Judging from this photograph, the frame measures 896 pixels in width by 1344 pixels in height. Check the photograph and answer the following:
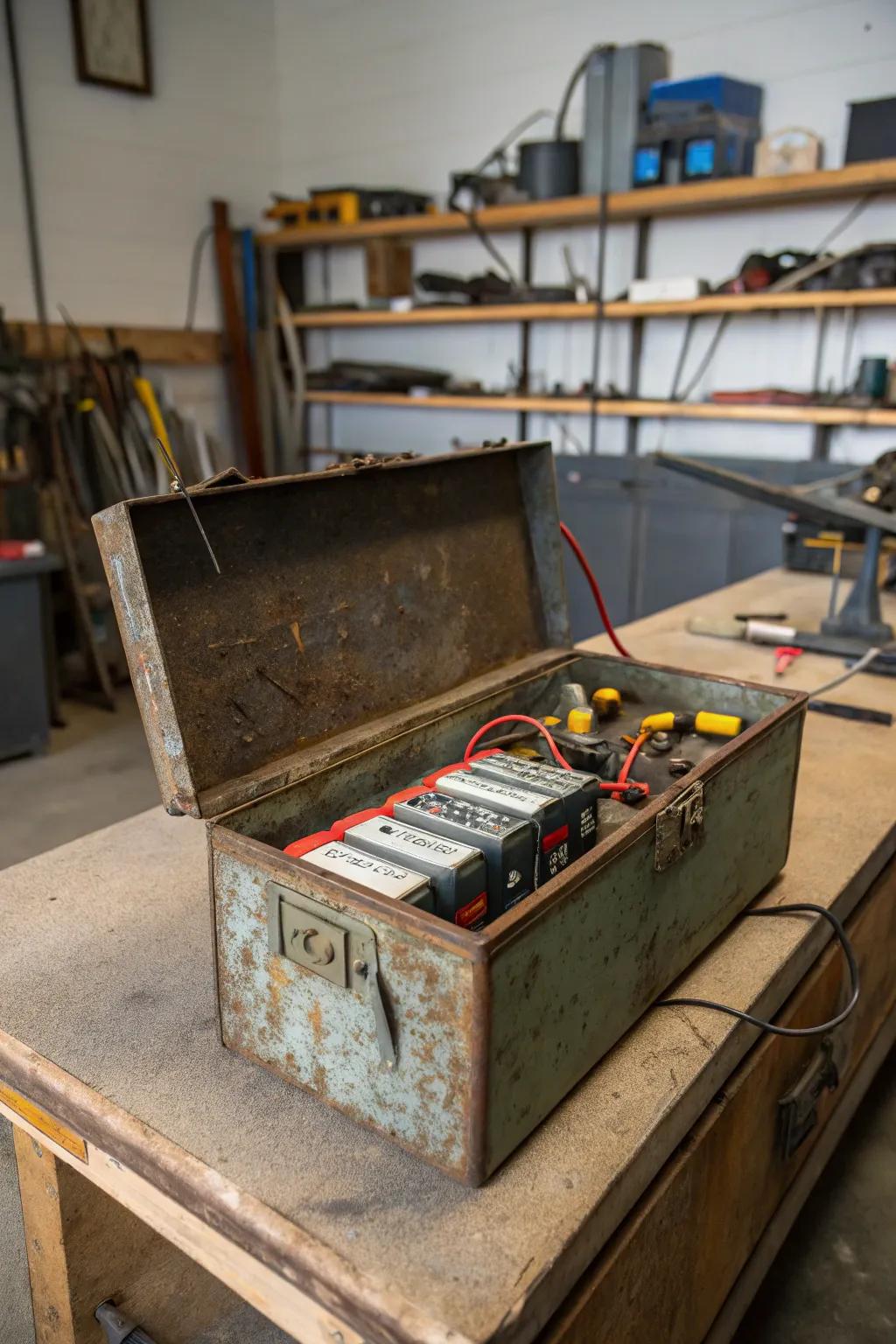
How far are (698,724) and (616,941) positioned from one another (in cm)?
47

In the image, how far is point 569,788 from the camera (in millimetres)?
885

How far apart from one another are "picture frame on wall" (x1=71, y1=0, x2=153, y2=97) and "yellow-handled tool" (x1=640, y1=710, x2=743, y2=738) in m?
3.82

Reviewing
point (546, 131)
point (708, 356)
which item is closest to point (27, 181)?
point (546, 131)

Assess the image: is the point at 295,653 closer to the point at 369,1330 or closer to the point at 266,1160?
the point at 266,1160

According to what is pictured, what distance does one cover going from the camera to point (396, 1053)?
26.9 inches

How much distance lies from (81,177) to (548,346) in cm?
192

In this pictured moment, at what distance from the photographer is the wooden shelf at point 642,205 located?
279 cm

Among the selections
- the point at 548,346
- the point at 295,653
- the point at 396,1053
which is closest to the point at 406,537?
the point at 295,653

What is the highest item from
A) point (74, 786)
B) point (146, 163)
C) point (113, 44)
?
point (113, 44)

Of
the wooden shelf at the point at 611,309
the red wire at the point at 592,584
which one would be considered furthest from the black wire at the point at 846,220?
the red wire at the point at 592,584

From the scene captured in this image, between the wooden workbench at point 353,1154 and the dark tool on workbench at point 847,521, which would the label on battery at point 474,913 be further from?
the dark tool on workbench at point 847,521

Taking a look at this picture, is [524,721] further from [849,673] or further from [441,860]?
[849,673]

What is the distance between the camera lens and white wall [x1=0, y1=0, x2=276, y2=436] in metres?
3.65

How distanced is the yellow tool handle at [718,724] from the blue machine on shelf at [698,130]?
2.45 meters
